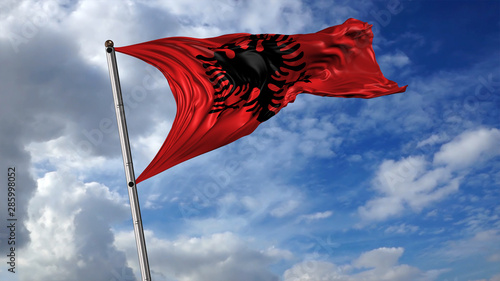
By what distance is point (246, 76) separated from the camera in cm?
1577

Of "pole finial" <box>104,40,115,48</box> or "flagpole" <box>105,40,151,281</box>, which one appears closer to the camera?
"flagpole" <box>105,40,151,281</box>

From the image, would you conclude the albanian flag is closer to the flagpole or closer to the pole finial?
the flagpole

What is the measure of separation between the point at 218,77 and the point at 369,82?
5.31 metres

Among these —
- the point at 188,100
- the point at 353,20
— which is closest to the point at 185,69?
the point at 188,100

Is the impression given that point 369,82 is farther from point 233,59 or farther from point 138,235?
point 138,235

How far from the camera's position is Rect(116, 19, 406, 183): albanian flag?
562 inches

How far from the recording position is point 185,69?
1490 centimetres

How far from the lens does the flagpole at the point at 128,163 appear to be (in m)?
11.4

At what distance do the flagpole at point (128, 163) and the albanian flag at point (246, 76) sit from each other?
0.81 metres

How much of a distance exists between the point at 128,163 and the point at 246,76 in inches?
216

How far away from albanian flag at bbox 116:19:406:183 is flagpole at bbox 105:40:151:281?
807 millimetres

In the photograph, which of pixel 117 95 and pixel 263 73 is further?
pixel 263 73

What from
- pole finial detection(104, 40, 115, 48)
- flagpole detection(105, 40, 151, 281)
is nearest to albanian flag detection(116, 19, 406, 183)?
flagpole detection(105, 40, 151, 281)

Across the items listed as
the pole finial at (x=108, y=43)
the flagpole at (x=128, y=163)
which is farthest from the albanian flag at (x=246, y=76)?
the pole finial at (x=108, y=43)
